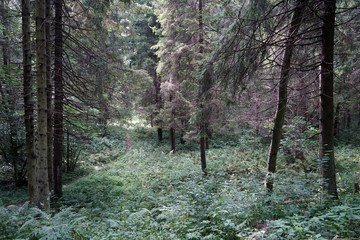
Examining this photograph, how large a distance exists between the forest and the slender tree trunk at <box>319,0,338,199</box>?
0.02 m

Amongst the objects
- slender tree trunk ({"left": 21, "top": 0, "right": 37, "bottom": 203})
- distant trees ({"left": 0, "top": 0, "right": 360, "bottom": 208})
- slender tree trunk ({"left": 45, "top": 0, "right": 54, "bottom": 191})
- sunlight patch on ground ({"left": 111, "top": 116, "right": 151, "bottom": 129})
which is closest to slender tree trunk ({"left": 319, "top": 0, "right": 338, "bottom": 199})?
distant trees ({"left": 0, "top": 0, "right": 360, "bottom": 208})

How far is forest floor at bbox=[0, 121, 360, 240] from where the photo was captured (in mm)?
3498

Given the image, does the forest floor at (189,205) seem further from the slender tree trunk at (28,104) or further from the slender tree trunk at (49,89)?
the slender tree trunk at (49,89)

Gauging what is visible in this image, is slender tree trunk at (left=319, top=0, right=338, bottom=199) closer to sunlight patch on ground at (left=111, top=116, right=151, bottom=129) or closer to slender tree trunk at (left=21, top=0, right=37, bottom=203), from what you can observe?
slender tree trunk at (left=21, top=0, right=37, bottom=203)

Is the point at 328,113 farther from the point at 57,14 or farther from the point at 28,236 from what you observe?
the point at 57,14

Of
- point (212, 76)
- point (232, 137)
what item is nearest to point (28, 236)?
point (212, 76)

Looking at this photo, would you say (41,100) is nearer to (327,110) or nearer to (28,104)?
(28,104)

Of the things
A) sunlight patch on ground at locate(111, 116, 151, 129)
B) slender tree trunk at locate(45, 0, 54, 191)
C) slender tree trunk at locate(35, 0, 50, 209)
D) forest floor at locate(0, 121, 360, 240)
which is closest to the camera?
forest floor at locate(0, 121, 360, 240)

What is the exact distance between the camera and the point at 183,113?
15836mm

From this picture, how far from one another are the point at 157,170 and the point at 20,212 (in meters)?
7.86

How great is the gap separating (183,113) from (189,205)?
10.6 m

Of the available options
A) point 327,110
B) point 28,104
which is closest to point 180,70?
point 28,104

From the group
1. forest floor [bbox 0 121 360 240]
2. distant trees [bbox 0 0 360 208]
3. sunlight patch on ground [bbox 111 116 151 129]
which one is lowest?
forest floor [bbox 0 121 360 240]

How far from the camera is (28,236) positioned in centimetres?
351
